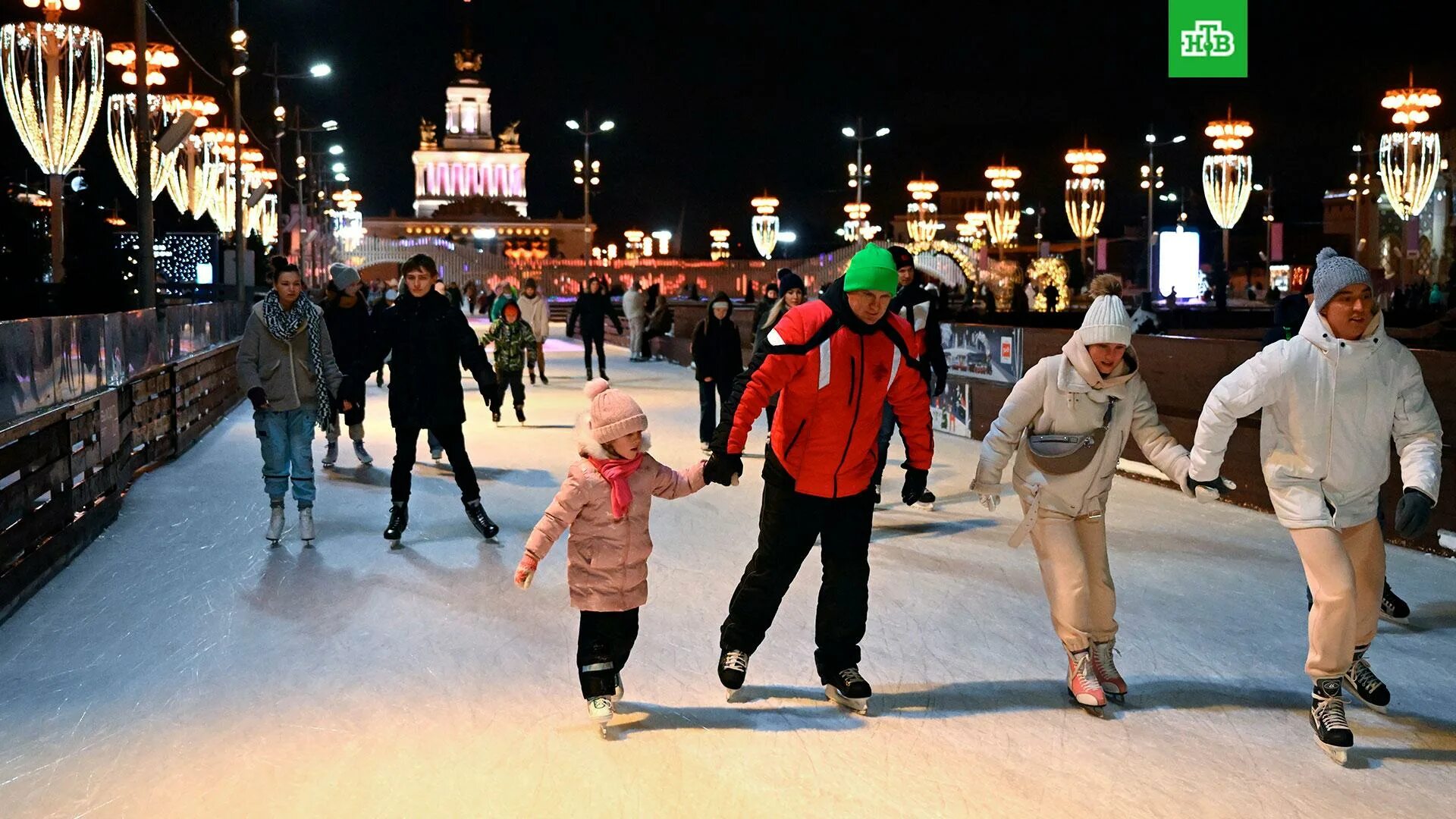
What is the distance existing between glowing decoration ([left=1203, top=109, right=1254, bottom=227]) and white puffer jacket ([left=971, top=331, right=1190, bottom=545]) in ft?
114

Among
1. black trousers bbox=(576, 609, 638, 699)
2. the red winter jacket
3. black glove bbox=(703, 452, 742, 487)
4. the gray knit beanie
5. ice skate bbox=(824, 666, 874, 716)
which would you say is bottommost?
ice skate bbox=(824, 666, 874, 716)

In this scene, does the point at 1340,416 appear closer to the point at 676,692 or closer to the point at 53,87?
the point at 676,692

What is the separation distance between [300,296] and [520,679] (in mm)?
3973

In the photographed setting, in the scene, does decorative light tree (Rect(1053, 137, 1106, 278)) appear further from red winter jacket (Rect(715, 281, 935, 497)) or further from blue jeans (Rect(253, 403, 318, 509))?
red winter jacket (Rect(715, 281, 935, 497))

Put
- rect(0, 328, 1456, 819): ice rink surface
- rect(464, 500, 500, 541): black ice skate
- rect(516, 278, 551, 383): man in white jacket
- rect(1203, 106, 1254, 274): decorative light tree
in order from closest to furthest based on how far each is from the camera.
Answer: rect(0, 328, 1456, 819): ice rink surface → rect(464, 500, 500, 541): black ice skate → rect(516, 278, 551, 383): man in white jacket → rect(1203, 106, 1254, 274): decorative light tree

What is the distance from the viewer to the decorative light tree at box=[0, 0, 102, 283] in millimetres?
22672

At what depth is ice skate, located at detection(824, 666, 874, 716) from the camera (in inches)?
205

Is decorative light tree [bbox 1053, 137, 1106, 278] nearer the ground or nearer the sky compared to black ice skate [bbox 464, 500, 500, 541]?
nearer the sky

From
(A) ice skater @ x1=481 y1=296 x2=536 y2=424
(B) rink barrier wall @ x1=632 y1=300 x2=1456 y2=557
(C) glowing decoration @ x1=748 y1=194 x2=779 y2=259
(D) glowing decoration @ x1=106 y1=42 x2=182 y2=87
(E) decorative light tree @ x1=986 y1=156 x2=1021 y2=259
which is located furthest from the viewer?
(C) glowing decoration @ x1=748 y1=194 x2=779 y2=259

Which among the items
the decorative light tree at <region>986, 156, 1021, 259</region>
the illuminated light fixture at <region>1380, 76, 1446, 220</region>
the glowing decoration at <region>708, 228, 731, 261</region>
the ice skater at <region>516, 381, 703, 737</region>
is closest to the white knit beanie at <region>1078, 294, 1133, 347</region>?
the ice skater at <region>516, 381, 703, 737</region>

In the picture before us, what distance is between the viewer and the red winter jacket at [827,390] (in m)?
5.18

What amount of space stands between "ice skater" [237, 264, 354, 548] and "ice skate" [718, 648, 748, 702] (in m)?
4.09

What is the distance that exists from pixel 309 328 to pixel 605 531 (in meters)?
4.51

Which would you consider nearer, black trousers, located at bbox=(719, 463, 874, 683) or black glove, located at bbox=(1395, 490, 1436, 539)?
black glove, located at bbox=(1395, 490, 1436, 539)
